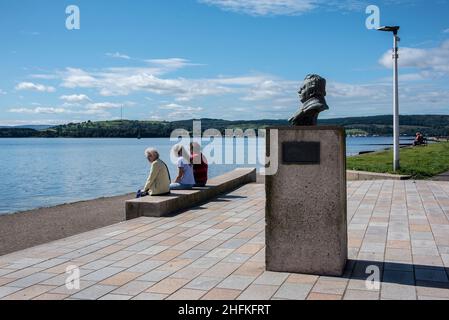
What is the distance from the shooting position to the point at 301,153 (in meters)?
5.75

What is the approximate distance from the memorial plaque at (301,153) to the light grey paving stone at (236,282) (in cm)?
138

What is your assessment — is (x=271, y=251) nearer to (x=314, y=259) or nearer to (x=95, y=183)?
(x=314, y=259)

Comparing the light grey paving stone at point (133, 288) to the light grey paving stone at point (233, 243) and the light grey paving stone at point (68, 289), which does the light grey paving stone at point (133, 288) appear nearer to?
the light grey paving stone at point (68, 289)

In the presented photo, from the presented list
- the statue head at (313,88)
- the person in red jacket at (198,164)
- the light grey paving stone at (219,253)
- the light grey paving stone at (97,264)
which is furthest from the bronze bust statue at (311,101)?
the person in red jacket at (198,164)

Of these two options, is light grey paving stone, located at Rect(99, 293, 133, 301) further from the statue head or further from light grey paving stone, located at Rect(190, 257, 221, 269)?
the statue head

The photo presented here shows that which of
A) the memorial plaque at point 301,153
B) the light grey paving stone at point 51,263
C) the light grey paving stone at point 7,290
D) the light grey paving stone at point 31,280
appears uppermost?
the memorial plaque at point 301,153

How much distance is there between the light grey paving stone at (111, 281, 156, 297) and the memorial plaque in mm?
2049

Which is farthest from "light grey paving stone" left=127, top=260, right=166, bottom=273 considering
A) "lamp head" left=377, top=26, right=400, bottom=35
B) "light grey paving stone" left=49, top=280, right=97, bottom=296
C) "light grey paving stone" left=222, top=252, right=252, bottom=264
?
"lamp head" left=377, top=26, right=400, bottom=35

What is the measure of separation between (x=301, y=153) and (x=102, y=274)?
106 inches

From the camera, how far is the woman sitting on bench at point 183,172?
1219 centimetres

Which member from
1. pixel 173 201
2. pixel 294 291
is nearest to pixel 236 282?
pixel 294 291
